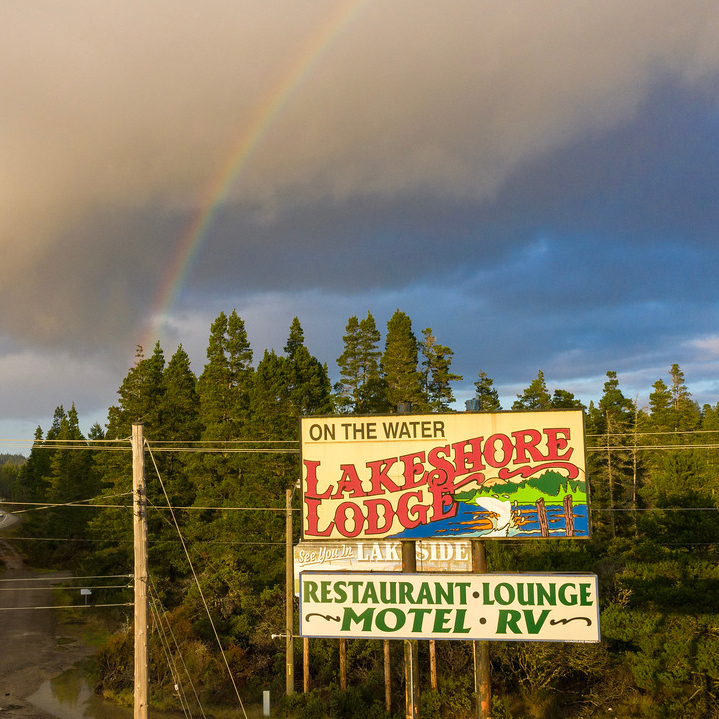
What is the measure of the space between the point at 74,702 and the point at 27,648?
10071mm

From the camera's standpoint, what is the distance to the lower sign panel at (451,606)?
45.3 feet

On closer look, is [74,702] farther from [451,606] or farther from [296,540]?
[451,606]

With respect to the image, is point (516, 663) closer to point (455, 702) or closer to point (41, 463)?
point (455, 702)


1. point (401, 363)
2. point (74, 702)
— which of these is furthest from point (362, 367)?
point (74, 702)

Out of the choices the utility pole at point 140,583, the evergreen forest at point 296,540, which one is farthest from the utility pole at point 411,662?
the evergreen forest at point 296,540

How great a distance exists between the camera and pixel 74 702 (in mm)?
32250

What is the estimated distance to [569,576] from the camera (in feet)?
45.5

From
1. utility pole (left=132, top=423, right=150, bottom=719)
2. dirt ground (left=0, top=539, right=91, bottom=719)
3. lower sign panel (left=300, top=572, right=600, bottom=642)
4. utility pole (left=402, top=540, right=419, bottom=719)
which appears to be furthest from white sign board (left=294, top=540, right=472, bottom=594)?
lower sign panel (left=300, top=572, right=600, bottom=642)

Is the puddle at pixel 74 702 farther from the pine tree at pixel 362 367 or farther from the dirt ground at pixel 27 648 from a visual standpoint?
the pine tree at pixel 362 367

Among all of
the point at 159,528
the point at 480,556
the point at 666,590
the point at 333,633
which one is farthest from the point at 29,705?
the point at 666,590

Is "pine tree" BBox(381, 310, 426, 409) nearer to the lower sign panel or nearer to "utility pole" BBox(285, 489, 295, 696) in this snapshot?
"utility pole" BBox(285, 489, 295, 696)

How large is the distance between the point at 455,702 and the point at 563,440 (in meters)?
18.6

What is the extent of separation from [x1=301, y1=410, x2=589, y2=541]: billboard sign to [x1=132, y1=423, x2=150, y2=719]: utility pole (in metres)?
5.43

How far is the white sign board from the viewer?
3027 centimetres
